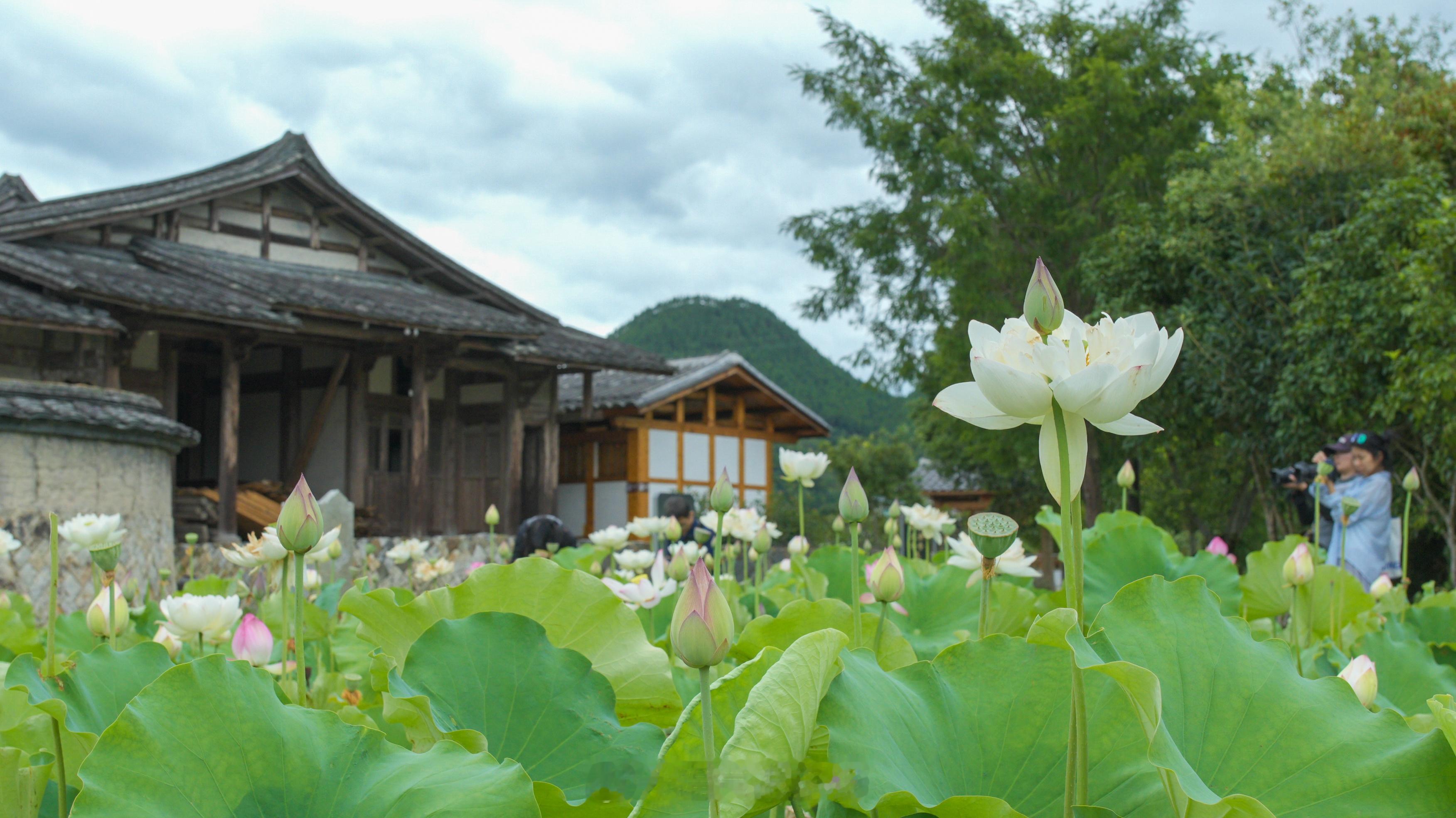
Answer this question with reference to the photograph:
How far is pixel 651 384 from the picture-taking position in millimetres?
13344

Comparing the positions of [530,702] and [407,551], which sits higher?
[530,702]

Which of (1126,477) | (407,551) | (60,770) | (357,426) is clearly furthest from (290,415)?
(60,770)

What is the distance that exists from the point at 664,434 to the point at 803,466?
464 inches

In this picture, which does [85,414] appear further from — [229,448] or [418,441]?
[418,441]

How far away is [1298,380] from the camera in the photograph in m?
9.35

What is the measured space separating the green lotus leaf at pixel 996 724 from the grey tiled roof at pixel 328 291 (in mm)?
8581

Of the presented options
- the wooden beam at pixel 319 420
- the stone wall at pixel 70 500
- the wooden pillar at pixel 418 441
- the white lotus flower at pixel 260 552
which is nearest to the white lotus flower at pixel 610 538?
the white lotus flower at pixel 260 552

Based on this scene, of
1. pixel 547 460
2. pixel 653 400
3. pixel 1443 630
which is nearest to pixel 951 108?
pixel 653 400

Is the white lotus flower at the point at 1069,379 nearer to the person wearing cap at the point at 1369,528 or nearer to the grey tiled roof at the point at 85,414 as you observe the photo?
the person wearing cap at the point at 1369,528

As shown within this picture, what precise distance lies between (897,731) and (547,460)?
1090 cm

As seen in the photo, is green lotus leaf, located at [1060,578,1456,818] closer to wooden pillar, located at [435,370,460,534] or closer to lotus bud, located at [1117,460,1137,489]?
lotus bud, located at [1117,460,1137,489]

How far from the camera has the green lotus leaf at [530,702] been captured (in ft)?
2.70

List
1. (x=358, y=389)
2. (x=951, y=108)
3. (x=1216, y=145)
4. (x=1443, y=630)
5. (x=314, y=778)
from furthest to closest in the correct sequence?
(x=951, y=108), (x=1216, y=145), (x=358, y=389), (x=1443, y=630), (x=314, y=778)

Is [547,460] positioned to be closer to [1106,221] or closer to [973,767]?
[1106,221]
